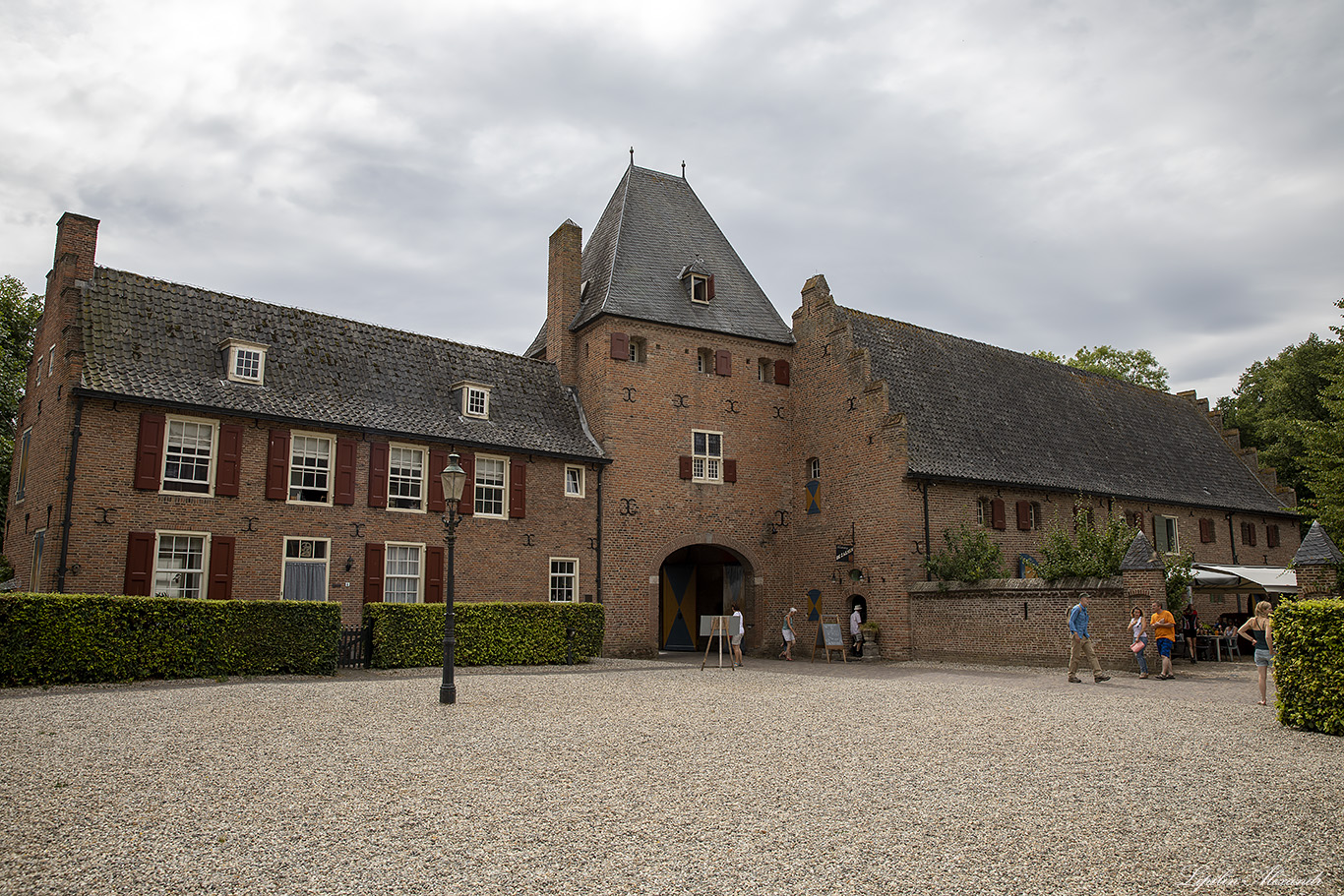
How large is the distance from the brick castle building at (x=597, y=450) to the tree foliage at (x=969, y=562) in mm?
575

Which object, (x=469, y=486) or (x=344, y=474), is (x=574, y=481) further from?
(x=344, y=474)

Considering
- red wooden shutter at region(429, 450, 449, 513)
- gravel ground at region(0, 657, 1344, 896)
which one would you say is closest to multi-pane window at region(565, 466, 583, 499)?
red wooden shutter at region(429, 450, 449, 513)

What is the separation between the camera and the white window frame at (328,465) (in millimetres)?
20484

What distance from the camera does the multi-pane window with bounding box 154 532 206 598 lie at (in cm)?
1872

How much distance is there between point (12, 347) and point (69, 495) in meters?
19.3

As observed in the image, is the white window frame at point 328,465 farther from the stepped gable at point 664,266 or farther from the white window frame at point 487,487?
the stepped gable at point 664,266

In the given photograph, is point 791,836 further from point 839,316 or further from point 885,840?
point 839,316

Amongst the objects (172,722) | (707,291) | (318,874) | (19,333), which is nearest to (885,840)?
(318,874)

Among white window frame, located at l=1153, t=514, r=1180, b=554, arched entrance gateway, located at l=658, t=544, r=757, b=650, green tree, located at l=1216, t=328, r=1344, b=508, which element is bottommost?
arched entrance gateway, located at l=658, t=544, r=757, b=650

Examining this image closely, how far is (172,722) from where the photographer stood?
1066cm

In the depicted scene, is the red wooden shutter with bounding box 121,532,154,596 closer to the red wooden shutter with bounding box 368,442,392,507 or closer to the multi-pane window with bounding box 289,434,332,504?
the multi-pane window with bounding box 289,434,332,504

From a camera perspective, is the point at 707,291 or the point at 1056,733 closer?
the point at 1056,733

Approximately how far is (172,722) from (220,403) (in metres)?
10.6

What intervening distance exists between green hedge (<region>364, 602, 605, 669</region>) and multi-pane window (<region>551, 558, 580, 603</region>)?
3168 mm
